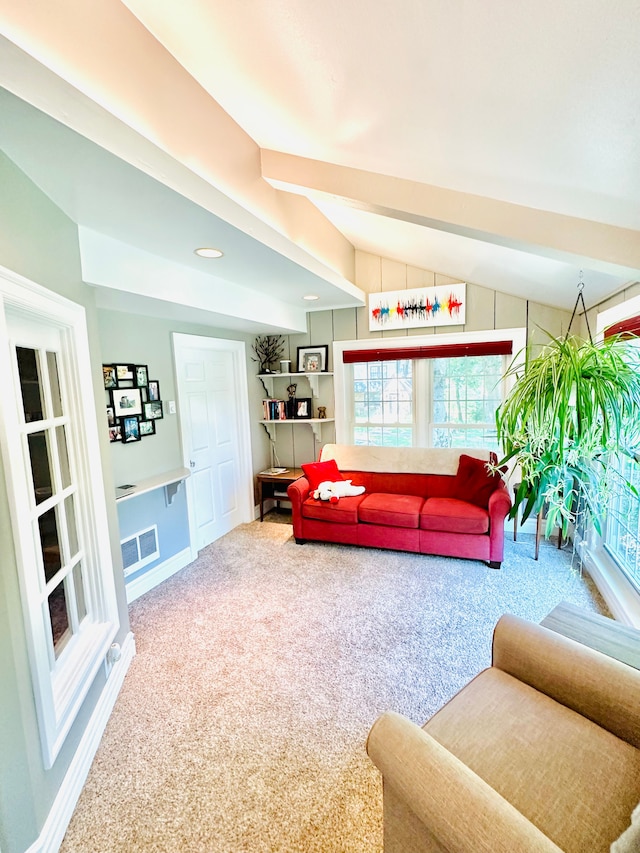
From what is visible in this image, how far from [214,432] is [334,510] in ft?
4.79

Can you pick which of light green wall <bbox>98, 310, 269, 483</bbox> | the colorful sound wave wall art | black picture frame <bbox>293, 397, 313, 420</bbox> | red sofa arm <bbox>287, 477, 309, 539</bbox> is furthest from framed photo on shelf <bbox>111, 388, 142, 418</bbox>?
the colorful sound wave wall art

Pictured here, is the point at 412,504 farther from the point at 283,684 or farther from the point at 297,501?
the point at 283,684

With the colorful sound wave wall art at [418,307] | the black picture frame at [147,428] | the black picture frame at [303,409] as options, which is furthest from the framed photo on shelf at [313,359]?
the black picture frame at [147,428]

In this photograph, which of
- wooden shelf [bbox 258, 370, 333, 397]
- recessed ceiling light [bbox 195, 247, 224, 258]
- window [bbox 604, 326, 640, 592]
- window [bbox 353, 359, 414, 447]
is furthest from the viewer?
wooden shelf [bbox 258, 370, 333, 397]

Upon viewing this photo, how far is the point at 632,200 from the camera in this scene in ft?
4.63

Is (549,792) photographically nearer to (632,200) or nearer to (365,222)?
(632,200)

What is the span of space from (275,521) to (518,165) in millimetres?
3860

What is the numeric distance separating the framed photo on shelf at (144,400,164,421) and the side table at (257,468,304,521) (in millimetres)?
1458

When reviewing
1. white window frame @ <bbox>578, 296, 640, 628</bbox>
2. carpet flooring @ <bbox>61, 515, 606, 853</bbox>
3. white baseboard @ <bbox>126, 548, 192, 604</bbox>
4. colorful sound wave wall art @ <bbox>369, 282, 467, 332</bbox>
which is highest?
colorful sound wave wall art @ <bbox>369, 282, 467, 332</bbox>

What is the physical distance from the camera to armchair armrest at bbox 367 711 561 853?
0.78 m

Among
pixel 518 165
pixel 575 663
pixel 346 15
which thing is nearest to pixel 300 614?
pixel 575 663

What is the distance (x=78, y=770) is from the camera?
154 centimetres

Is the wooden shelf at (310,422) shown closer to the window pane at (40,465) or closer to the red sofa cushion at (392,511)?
the red sofa cushion at (392,511)

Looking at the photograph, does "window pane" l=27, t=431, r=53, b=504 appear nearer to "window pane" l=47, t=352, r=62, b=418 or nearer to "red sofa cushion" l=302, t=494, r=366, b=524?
"window pane" l=47, t=352, r=62, b=418
